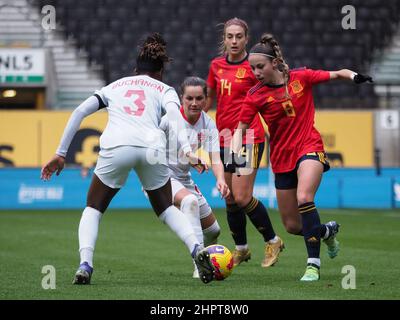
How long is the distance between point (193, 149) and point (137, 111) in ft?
4.99

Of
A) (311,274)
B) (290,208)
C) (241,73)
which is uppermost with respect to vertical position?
(241,73)

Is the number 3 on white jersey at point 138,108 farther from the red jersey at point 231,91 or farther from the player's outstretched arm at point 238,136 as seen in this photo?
the red jersey at point 231,91

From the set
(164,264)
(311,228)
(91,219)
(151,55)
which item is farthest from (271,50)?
(164,264)

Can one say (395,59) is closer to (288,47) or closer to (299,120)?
(288,47)

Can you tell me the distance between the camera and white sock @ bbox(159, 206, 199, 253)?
7.86m

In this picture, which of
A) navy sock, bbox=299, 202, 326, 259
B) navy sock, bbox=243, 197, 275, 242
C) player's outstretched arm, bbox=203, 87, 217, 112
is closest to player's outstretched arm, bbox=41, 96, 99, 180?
navy sock, bbox=299, 202, 326, 259

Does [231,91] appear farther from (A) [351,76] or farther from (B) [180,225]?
(B) [180,225]

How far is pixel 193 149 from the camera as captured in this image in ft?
30.4

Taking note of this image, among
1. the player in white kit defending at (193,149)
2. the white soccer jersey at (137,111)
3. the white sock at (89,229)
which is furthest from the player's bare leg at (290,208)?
the white sock at (89,229)

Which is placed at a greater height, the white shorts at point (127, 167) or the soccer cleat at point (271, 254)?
the white shorts at point (127, 167)

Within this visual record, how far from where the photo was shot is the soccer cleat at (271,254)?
390 inches

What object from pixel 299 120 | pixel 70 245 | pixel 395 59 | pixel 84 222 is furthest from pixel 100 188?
pixel 395 59

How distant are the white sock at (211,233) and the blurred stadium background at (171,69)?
1089cm

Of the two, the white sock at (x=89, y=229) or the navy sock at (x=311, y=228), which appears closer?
the white sock at (x=89, y=229)
